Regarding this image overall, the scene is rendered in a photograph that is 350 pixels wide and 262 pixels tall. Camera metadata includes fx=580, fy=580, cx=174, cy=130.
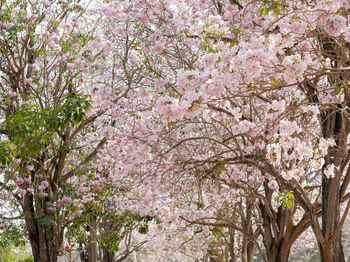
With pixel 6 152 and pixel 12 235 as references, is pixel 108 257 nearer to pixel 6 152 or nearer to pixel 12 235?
pixel 12 235

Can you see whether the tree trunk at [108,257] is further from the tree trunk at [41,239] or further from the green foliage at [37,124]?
the green foliage at [37,124]

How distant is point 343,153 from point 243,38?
1.87 meters

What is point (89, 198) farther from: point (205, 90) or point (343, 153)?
point (205, 90)

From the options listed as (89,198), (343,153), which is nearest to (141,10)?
(343,153)

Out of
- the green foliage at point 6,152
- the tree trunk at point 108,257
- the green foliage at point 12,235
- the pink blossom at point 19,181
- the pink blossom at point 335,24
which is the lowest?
the pink blossom at point 335,24

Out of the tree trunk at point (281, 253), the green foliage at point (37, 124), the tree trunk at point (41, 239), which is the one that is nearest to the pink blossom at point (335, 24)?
the green foliage at point (37, 124)

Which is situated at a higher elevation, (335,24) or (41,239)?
(41,239)

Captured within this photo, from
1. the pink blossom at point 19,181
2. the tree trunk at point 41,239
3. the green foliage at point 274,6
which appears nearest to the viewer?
the green foliage at point 274,6

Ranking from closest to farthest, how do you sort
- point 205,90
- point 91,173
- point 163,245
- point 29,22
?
point 205,90
point 29,22
point 91,173
point 163,245

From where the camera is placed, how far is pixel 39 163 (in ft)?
36.8

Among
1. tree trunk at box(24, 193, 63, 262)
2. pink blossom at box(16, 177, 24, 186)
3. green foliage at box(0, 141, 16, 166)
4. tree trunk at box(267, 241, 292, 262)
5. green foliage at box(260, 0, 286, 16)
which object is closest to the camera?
green foliage at box(260, 0, 286, 16)

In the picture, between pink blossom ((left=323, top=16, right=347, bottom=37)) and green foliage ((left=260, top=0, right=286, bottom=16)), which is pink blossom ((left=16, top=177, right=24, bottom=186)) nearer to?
green foliage ((left=260, top=0, right=286, bottom=16))

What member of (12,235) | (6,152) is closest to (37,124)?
(6,152)

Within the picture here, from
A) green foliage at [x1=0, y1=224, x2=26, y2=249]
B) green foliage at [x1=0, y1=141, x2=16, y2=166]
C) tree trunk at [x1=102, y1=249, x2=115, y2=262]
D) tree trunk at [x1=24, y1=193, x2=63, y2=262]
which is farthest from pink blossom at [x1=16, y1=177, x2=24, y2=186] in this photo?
tree trunk at [x1=102, y1=249, x2=115, y2=262]
